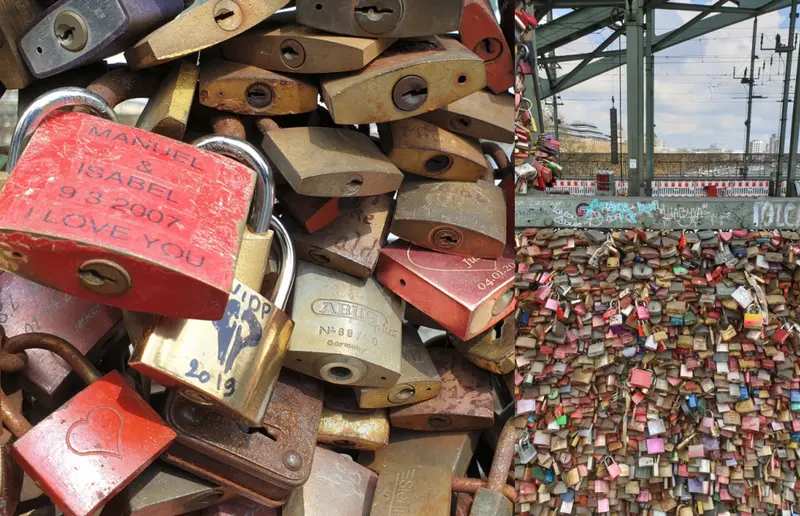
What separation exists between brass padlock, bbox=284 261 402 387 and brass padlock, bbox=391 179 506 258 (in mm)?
185

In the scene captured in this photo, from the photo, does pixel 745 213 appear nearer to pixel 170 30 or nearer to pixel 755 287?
pixel 755 287

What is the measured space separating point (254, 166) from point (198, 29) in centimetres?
31

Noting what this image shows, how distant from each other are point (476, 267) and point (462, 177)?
225 mm

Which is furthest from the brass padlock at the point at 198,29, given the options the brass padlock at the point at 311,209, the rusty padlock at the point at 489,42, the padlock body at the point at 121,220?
the rusty padlock at the point at 489,42

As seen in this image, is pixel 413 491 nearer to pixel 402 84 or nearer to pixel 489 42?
pixel 402 84

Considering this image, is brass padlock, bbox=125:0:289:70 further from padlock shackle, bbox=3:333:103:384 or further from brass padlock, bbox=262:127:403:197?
padlock shackle, bbox=3:333:103:384

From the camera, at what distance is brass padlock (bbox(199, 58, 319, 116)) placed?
1.52 meters

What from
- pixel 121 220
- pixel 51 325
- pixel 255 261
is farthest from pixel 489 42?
pixel 51 325

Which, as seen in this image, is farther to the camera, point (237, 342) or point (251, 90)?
point (251, 90)

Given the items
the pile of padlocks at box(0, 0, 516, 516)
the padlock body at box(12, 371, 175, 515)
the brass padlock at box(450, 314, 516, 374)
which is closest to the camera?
the pile of padlocks at box(0, 0, 516, 516)

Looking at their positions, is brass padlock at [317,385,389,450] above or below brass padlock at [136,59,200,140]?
below

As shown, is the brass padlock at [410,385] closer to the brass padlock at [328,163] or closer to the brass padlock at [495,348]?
the brass padlock at [495,348]

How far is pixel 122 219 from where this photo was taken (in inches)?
40.8

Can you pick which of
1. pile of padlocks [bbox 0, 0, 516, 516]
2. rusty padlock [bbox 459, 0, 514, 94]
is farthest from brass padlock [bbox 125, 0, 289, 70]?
rusty padlock [bbox 459, 0, 514, 94]
